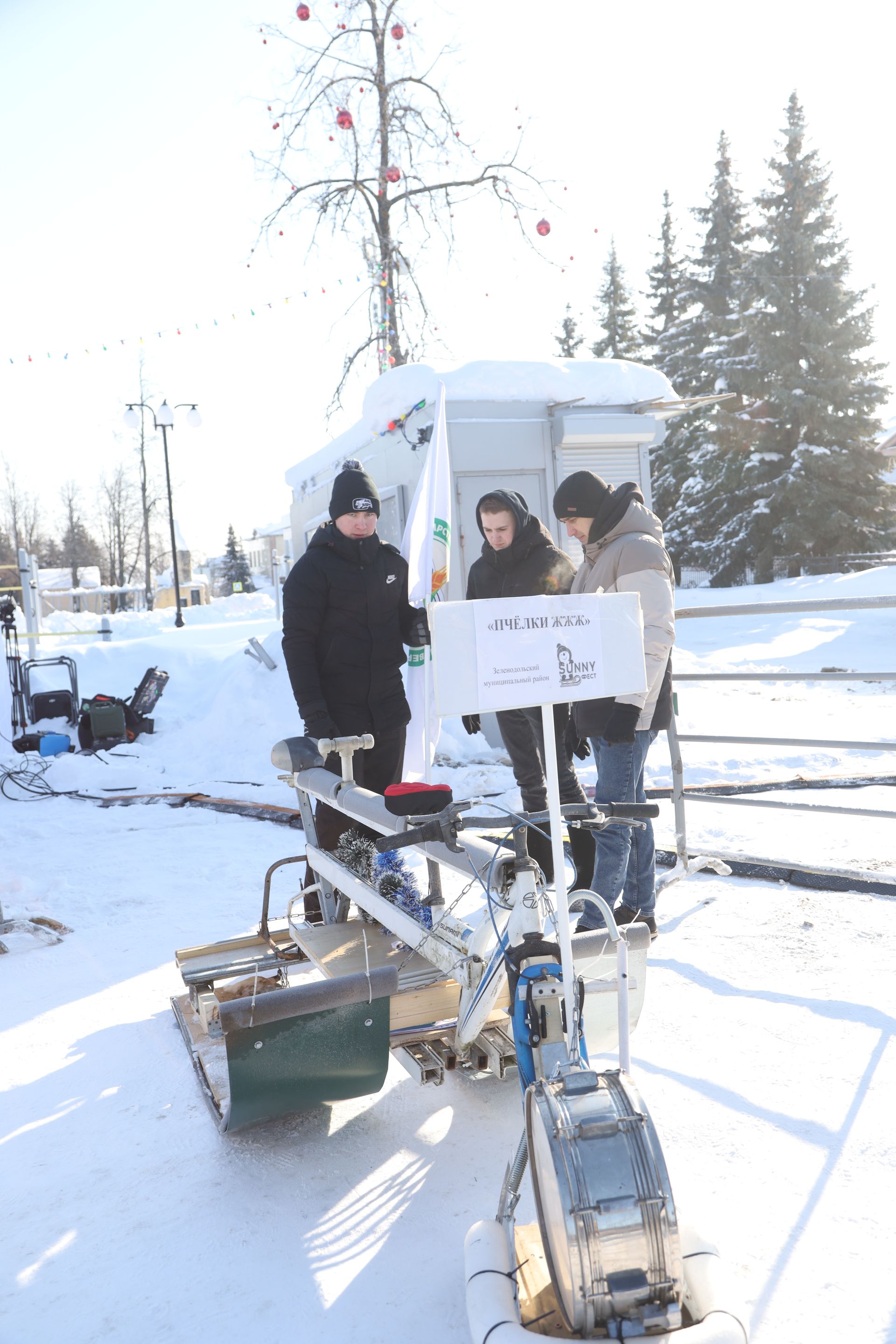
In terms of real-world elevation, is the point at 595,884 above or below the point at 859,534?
below

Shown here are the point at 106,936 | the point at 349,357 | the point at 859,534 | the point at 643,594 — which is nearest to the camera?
the point at 643,594

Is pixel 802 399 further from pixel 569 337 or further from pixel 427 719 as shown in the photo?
pixel 427 719

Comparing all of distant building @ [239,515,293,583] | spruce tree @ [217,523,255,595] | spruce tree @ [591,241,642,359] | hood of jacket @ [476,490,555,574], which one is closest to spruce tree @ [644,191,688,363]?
spruce tree @ [591,241,642,359]

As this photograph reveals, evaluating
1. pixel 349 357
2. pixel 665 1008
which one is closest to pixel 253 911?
pixel 665 1008

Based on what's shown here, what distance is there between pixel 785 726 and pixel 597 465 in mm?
3009

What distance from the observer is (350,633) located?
360 centimetres

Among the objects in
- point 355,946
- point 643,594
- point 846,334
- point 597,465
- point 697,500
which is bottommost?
point 355,946

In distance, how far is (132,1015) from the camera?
3.36m

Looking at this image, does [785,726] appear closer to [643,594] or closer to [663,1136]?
[643,594]

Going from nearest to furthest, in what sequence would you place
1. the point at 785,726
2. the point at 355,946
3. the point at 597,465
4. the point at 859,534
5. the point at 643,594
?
the point at 355,946 < the point at 643,594 < the point at 785,726 < the point at 597,465 < the point at 859,534

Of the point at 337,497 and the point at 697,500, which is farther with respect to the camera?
the point at 697,500

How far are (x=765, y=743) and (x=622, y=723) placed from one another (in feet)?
4.76

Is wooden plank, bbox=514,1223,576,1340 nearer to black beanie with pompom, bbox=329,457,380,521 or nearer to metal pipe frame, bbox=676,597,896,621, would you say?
black beanie with pompom, bbox=329,457,380,521

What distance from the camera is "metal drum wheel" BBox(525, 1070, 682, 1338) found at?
1.44 metres
